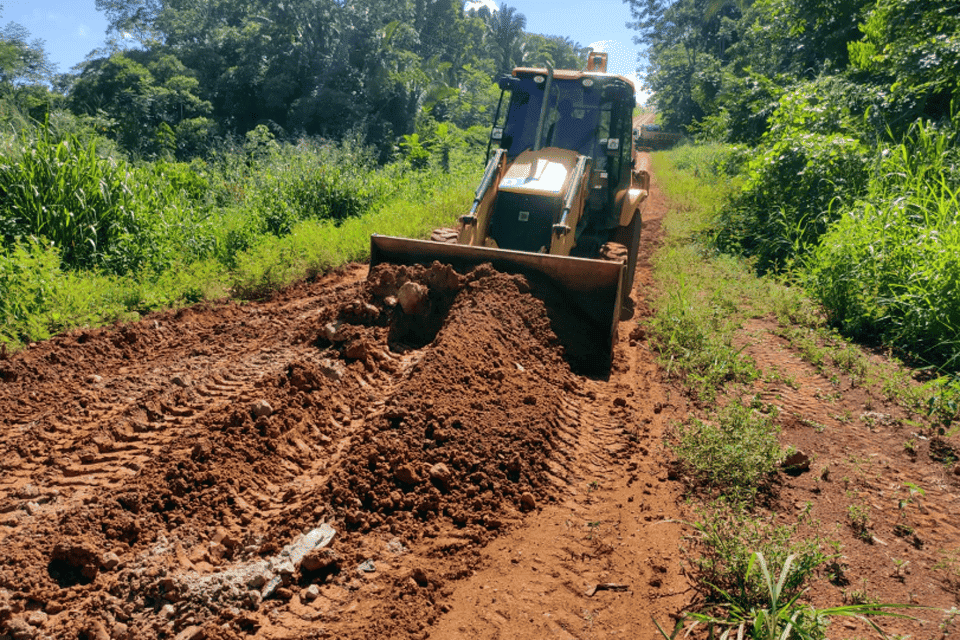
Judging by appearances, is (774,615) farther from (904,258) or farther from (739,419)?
(904,258)

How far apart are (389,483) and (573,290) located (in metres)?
2.86

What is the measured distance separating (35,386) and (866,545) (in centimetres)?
579

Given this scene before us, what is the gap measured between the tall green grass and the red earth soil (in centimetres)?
103

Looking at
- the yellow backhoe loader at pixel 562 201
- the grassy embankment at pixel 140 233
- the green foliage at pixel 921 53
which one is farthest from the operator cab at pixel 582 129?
the green foliage at pixel 921 53

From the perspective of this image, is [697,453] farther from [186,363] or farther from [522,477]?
[186,363]

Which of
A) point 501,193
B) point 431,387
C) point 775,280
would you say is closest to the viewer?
point 431,387

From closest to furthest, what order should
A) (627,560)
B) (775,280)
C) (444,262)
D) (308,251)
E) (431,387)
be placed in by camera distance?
1. (627,560)
2. (431,387)
3. (444,262)
4. (775,280)
5. (308,251)

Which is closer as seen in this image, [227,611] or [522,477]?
[227,611]

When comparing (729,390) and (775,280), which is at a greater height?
(775,280)

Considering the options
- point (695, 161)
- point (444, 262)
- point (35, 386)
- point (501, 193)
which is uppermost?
point (695, 161)

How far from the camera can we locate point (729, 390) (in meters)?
4.84

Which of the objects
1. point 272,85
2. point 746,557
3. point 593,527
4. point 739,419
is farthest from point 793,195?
point 272,85

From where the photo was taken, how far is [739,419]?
4051mm

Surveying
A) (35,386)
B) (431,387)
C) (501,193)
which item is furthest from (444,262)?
(35,386)
